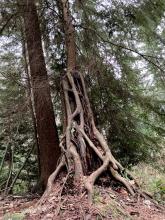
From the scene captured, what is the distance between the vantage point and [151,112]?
7.18m

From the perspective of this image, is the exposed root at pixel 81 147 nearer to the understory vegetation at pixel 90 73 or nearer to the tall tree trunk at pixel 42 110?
the understory vegetation at pixel 90 73

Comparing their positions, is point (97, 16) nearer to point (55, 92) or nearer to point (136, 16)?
point (136, 16)

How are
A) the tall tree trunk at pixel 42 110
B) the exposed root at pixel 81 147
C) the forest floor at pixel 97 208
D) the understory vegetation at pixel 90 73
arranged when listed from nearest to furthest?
the forest floor at pixel 97 208 < the exposed root at pixel 81 147 < the understory vegetation at pixel 90 73 < the tall tree trunk at pixel 42 110

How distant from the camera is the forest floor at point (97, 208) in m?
3.55

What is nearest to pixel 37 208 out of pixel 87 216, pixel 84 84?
pixel 87 216

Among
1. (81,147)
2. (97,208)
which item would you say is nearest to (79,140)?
(81,147)

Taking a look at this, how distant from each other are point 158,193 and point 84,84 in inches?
97.0

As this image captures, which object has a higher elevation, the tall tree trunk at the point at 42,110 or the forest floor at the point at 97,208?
the tall tree trunk at the point at 42,110

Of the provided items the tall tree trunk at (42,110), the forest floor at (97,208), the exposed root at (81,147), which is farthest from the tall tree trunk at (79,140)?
the tall tree trunk at (42,110)

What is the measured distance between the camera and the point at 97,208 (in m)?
3.62

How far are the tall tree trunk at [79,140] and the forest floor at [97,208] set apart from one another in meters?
0.13

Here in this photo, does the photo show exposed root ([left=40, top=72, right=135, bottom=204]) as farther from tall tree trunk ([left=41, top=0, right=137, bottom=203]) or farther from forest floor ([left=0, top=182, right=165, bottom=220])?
forest floor ([left=0, top=182, right=165, bottom=220])

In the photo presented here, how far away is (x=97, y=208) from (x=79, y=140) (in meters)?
1.62

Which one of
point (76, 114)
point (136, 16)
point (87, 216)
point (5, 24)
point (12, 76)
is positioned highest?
point (5, 24)
